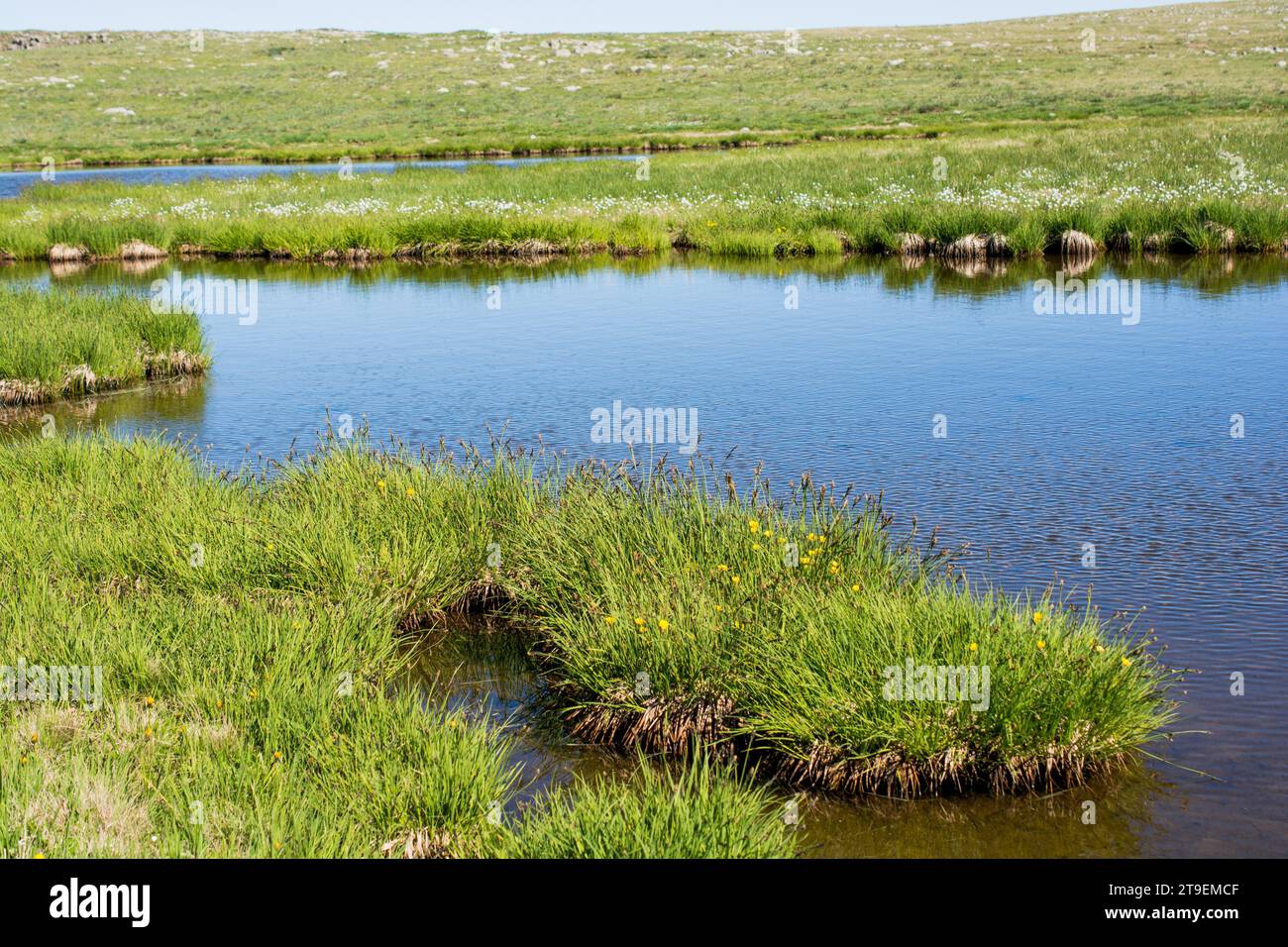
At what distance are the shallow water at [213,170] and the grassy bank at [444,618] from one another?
41.6 m

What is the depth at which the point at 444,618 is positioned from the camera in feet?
31.4

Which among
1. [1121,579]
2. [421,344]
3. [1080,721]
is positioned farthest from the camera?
[421,344]

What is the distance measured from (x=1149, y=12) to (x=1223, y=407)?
514ft

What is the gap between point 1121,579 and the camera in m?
9.63

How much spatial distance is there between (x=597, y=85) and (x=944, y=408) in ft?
326

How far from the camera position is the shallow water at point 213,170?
5175 centimetres

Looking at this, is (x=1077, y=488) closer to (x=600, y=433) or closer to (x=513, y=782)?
(x=600, y=433)

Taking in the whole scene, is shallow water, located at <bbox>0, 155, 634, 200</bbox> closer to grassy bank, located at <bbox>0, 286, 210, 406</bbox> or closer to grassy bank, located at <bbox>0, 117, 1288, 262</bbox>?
grassy bank, located at <bbox>0, 117, 1288, 262</bbox>

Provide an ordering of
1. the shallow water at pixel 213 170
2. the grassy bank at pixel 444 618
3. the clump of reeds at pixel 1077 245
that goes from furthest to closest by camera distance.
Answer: the shallow water at pixel 213 170
the clump of reeds at pixel 1077 245
the grassy bank at pixel 444 618

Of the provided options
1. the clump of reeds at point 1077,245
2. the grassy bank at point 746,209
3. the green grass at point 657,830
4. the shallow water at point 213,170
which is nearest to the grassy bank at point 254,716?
the green grass at point 657,830

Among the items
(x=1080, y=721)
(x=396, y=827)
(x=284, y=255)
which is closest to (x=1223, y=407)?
(x=1080, y=721)

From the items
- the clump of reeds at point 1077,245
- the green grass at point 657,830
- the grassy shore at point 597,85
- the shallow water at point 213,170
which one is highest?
the grassy shore at point 597,85

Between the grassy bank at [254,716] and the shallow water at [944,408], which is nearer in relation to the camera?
the grassy bank at [254,716]

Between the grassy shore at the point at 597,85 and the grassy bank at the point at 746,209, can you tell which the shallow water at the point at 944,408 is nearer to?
the grassy bank at the point at 746,209
